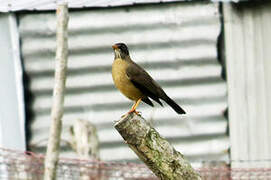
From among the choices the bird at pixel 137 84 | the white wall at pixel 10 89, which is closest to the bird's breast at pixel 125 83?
the bird at pixel 137 84

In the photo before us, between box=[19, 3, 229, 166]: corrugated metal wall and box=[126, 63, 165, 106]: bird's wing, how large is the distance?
98.5 inches

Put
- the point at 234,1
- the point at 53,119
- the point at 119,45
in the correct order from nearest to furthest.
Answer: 1. the point at 119,45
2. the point at 53,119
3. the point at 234,1

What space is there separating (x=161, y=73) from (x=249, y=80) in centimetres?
98

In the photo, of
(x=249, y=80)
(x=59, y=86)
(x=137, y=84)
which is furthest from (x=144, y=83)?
(x=249, y=80)

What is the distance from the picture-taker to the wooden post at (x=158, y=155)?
3828 mm

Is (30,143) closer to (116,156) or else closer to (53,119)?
(116,156)

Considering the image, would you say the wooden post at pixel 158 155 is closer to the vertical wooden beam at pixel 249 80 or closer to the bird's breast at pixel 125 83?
the bird's breast at pixel 125 83

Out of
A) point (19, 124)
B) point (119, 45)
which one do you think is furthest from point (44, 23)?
point (119, 45)

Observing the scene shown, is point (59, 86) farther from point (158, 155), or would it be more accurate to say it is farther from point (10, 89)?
point (158, 155)

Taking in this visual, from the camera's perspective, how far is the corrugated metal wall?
25.5ft

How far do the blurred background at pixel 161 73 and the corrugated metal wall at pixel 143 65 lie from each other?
0.04ft

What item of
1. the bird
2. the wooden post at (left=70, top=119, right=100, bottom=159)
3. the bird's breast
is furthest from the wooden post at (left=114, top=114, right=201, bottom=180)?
the wooden post at (left=70, top=119, right=100, bottom=159)

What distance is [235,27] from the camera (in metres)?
7.79

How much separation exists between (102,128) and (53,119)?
1.57 m
